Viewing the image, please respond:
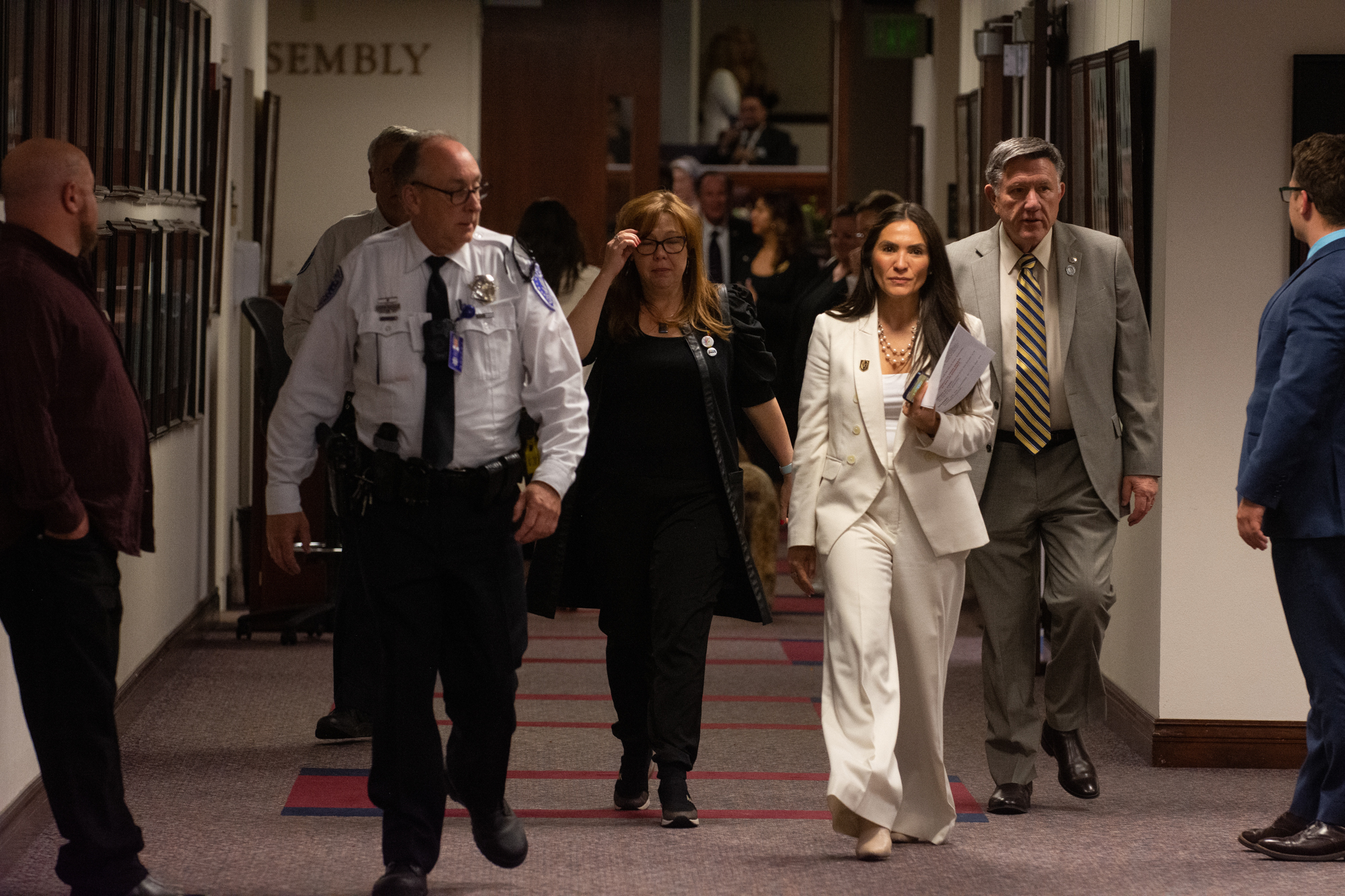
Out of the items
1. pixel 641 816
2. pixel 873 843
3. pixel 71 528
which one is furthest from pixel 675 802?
pixel 71 528

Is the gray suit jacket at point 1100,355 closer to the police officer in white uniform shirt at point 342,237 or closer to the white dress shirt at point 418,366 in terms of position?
the white dress shirt at point 418,366

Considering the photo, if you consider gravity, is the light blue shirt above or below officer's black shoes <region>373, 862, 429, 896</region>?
above

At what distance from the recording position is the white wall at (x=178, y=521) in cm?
405

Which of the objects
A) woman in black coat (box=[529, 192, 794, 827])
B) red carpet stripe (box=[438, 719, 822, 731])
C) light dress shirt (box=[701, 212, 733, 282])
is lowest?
red carpet stripe (box=[438, 719, 822, 731])

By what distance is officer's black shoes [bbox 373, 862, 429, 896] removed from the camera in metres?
3.46

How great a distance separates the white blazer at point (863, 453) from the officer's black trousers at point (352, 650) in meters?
1.31

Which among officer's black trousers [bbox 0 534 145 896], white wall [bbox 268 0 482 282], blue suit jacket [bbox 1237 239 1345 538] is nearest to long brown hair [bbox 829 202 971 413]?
blue suit jacket [bbox 1237 239 1345 538]

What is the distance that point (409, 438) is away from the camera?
344 centimetres

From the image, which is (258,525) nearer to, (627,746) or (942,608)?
(627,746)

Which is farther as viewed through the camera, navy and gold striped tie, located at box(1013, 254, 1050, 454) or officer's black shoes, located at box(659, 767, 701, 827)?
navy and gold striped tie, located at box(1013, 254, 1050, 454)

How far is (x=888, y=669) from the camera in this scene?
153 inches

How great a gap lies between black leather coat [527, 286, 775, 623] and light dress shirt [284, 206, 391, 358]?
93 cm

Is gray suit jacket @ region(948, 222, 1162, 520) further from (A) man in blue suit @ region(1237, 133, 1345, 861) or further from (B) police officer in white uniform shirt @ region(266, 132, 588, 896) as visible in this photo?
(B) police officer in white uniform shirt @ region(266, 132, 588, 896)

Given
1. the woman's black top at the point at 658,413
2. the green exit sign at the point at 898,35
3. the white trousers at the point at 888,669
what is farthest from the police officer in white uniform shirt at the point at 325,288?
the green exit sign at the point at 898,35
